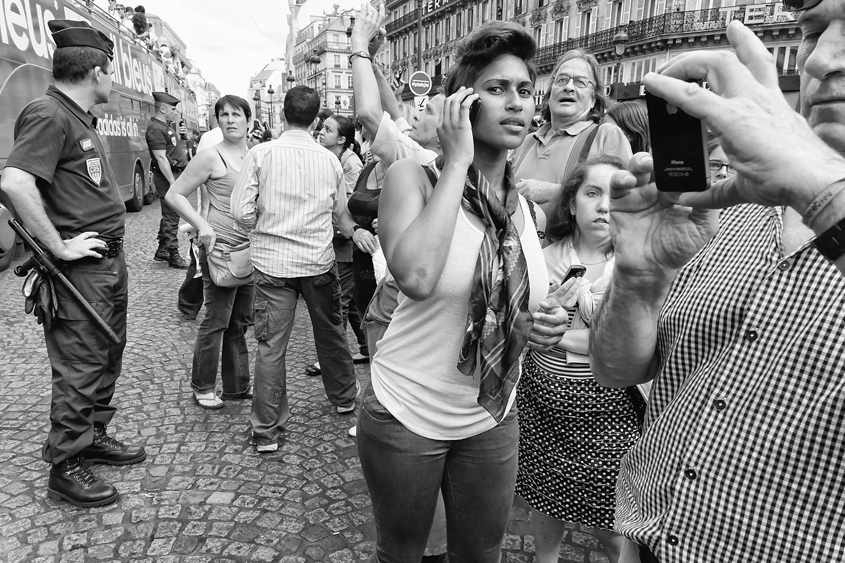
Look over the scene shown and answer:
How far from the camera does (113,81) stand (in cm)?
1220

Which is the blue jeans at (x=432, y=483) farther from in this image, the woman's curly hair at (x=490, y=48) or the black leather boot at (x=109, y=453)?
the black leather boot at (x=109, y=453)

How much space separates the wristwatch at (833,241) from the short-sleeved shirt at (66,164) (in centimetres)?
333

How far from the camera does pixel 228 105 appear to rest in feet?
14.7

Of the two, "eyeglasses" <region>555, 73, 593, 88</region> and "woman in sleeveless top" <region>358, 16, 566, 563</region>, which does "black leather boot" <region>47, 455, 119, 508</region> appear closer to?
"woman in sleeveless top" <region>358, 16, 566, 563</region>

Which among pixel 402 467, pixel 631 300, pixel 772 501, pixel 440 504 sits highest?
pixel 631 300

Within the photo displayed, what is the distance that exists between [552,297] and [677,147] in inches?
43.3

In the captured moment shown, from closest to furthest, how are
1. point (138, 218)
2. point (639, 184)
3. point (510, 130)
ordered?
1. point (639, 184)
2. point (510, 130)
3. point (138, 218)

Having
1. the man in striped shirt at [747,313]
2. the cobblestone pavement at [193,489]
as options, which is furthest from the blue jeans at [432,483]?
the cobblestone pavement at [193,489]

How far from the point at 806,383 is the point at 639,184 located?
49 cm

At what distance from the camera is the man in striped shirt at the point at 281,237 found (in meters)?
3.68

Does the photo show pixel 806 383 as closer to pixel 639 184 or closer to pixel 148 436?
pixel 639 184

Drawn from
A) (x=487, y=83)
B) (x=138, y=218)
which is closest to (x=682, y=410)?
(x=487, y=83)

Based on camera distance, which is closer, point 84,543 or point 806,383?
point 806,383

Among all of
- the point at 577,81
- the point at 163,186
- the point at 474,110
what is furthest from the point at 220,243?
the point at 163,186
